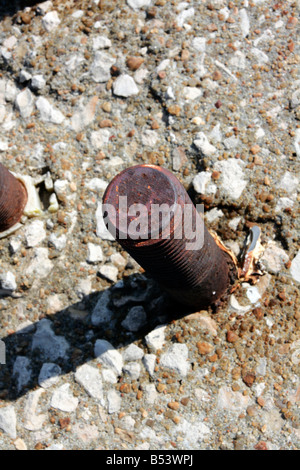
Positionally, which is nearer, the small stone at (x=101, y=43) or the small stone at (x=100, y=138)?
the small stone at (x=100, y=138)

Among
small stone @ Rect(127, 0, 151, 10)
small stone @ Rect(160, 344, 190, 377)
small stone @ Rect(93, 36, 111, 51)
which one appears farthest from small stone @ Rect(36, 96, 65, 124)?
small stone @ Rect(160, 344, 190, 377)

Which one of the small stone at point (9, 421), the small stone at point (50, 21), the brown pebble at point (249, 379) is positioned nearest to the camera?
the brown pebble at point (249, 379)

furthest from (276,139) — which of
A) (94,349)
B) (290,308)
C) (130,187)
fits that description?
(94,349)

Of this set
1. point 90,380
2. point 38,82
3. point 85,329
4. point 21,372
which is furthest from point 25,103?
point 90,380

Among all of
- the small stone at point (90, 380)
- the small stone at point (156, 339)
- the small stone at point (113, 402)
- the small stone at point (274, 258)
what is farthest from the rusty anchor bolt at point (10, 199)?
the small stone at point (274, 258)

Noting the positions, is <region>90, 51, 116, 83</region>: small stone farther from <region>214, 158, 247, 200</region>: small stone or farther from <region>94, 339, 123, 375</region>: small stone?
<region>94, 339, 123, 375</region>: small stone

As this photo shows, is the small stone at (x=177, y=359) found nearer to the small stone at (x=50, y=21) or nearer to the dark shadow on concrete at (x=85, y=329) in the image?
the dark shadow on concrete at (x=85, y=329)

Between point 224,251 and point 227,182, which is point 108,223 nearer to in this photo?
point 224,251
